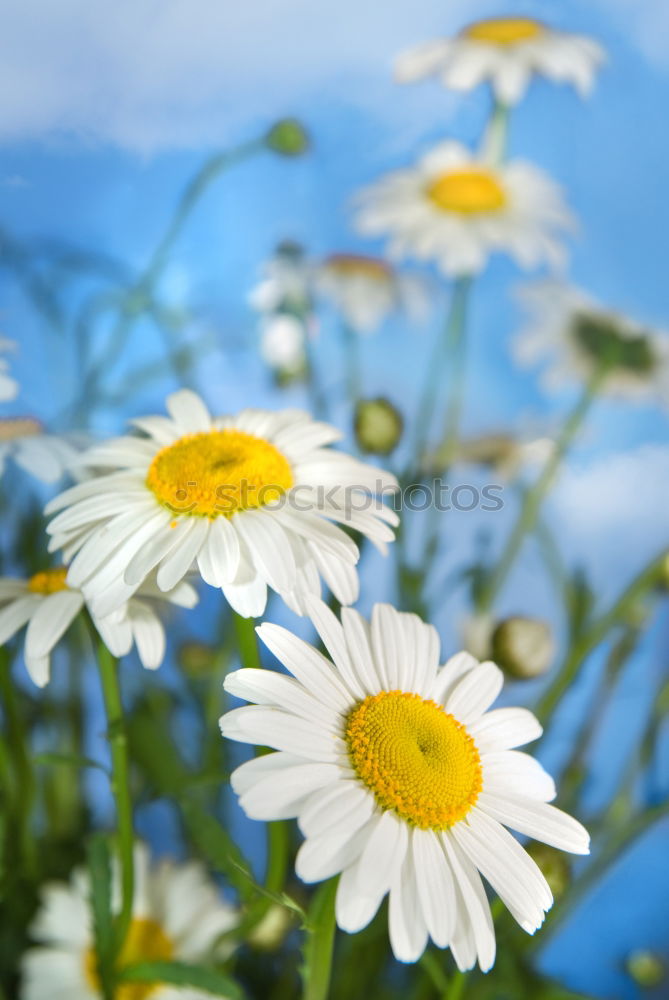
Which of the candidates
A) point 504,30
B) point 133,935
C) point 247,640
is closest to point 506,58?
point 504,30

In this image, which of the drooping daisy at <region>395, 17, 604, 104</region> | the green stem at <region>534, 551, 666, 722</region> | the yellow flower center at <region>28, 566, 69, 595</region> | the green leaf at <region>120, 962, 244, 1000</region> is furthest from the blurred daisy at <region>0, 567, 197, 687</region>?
the drooping daisy at <region>395, 17, 604, 104</region>

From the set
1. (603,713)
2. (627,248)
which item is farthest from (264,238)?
(603,713)

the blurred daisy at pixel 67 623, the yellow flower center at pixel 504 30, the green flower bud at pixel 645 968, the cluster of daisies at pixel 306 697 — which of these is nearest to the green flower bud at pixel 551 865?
the cluster of daisies at pixel 306 697

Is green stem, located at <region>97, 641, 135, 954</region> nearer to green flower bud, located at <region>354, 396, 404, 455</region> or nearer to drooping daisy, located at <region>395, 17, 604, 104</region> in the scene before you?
green flower bud, located at <region>354, 396, 404, 455</region>

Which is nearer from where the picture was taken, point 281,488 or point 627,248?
point 281,488

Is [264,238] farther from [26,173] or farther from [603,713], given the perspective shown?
[603,713]
